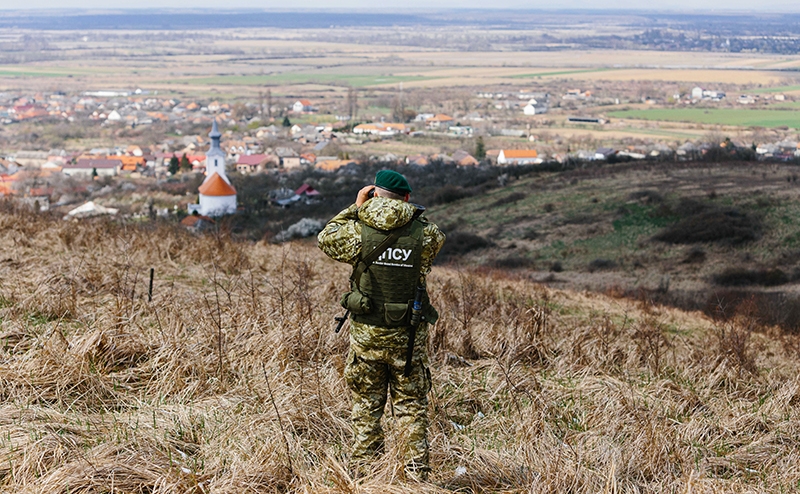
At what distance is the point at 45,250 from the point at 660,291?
1391 centimetres

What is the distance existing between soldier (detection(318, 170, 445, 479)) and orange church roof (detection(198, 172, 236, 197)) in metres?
41.6

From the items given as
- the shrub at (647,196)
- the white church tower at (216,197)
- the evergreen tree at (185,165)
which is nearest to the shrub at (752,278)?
the shrub at (647,196)

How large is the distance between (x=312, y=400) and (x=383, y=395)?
3.02 feet

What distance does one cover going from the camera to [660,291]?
1838cm

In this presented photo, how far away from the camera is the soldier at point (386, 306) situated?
3930 millimetres

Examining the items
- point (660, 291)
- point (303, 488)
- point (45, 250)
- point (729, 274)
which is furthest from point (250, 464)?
point (729, 274)

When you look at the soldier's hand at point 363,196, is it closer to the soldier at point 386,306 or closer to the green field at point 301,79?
the soldier at point 386,306

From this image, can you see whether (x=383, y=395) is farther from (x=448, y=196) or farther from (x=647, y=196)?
(x=448, y=196)

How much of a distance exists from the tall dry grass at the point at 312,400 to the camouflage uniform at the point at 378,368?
135 millimetres

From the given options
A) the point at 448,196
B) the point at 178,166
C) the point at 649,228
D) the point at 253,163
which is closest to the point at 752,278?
the point at 649,228

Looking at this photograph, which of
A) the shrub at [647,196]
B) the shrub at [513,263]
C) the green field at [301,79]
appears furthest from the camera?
the green field at [301,79]

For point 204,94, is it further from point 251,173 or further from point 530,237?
point 530,237

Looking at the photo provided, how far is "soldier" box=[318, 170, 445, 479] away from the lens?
393 centimetres

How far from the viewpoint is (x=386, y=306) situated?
398cm
